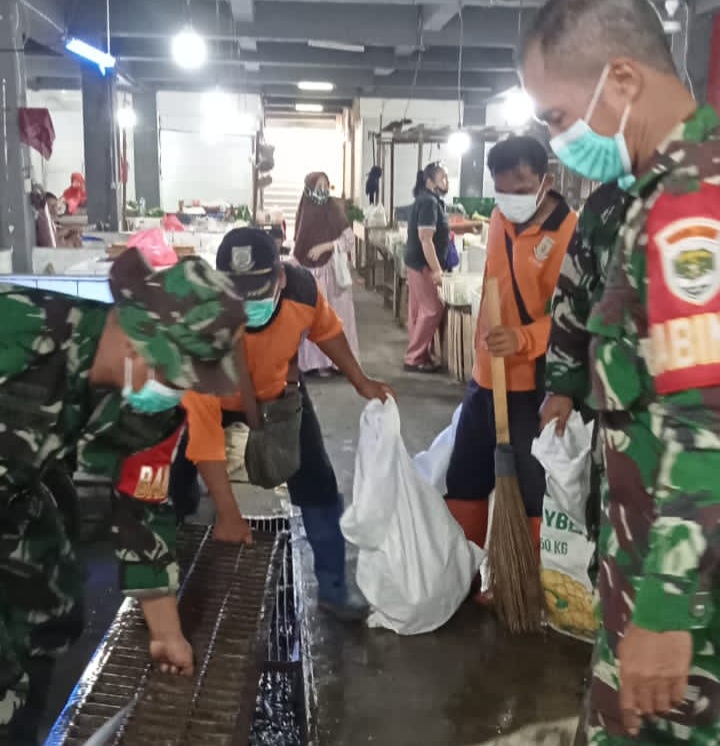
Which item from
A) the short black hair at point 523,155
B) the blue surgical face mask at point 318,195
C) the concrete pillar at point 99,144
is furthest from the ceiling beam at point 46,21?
the short black hair at point 523,155

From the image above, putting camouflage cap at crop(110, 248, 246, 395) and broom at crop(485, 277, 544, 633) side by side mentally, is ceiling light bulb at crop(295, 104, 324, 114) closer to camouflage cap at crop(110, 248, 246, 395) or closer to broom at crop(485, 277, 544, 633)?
broom at crop(485, 277, 544, 633)

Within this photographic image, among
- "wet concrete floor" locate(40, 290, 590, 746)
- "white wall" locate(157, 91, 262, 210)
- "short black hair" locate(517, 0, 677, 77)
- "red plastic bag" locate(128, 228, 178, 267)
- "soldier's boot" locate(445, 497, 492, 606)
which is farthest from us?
"white wall" locate(157, 91, 262, 210)

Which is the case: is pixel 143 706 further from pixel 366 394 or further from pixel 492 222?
pixel 492 222

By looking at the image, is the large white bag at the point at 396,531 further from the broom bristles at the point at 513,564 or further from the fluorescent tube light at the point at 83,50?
the fluorescent tube light at the point at 83,50

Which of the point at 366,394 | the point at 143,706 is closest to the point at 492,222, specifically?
the point at 366,394

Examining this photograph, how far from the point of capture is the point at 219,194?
18469mm

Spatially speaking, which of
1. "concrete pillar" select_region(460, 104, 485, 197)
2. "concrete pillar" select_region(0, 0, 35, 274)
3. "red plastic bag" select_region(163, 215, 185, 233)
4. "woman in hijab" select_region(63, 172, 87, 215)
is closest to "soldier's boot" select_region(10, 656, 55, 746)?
"concrete pillar" select_region(0, 0, 35, 274)

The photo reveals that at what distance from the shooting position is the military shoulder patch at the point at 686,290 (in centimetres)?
122

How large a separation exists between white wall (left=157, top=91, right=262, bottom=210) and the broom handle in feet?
49.6

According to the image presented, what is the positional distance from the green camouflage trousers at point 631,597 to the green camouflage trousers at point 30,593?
110cm

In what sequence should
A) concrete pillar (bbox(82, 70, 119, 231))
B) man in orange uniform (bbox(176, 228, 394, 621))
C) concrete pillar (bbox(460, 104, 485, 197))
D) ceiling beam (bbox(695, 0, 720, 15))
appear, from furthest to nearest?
concrete pillar (bbox(460, 104, 485, 197))
concrete pillar (bbox(82, 70, 119, 231))
ceiling beam (bbox(695, 0, 720, 15))
man in orange uniform (bbox(176, 228, 394, 621))

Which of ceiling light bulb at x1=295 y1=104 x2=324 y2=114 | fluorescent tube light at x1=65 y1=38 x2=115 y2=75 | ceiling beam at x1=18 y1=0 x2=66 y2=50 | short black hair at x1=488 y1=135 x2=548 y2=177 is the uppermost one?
ceiling light bulb at x1=295 y1=104 x2=324 y2=114

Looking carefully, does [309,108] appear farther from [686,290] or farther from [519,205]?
[686,290]

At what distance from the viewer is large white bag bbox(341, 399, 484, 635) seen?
9.41 ft
